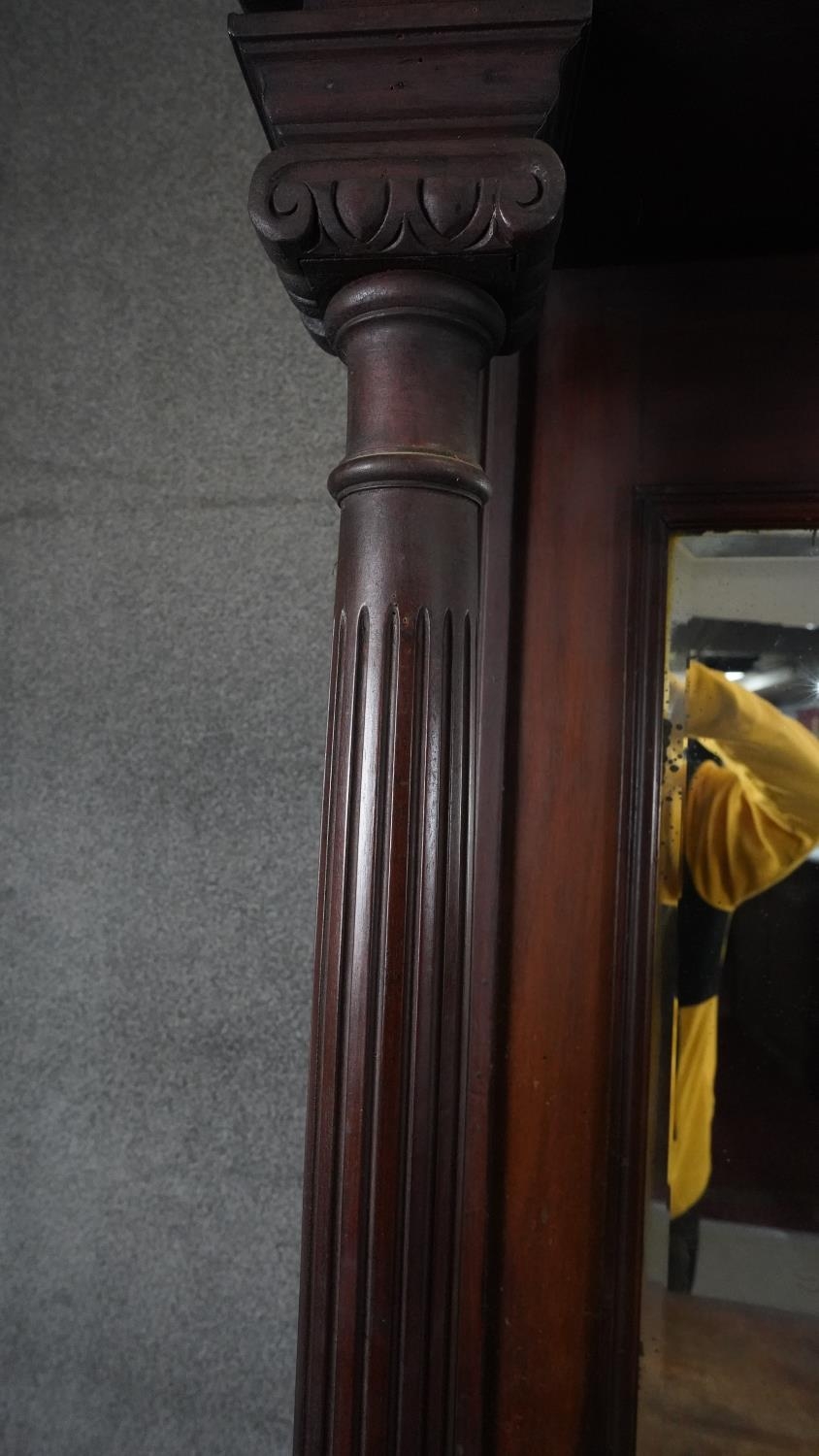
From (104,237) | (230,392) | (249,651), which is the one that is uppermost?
(104,237)

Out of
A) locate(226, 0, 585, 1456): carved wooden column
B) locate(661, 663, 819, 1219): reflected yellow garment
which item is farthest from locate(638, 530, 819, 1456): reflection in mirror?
locate(226, 0, 585, 1456): carved wooden column

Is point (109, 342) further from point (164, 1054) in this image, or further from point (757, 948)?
point (757, 948)

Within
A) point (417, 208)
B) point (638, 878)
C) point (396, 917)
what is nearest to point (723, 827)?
point (638, 878)

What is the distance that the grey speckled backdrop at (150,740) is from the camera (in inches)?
54.8

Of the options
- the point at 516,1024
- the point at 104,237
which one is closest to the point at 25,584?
the point at 104,237

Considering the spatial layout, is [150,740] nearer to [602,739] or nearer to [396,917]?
[602,739]

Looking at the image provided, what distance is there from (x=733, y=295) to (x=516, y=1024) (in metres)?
0.87

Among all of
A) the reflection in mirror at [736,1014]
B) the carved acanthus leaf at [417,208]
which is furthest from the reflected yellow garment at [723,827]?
the carved acanthus leaf at [417,208]

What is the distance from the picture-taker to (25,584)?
1.53 m

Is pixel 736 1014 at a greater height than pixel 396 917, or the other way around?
pixel 396 917

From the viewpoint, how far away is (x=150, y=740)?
58.1 inches

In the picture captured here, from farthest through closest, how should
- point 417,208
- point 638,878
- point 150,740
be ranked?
point 150,740 → point 638,878 → point 417,208

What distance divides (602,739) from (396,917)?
18.5 inches

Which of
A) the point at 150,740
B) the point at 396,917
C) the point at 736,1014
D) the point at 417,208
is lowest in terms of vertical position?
the point at 736,1014
